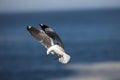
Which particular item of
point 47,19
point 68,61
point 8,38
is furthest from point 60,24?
point 8,38

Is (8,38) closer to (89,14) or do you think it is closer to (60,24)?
(60,24)

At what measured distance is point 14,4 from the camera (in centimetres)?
246

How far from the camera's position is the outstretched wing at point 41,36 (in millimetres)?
2346

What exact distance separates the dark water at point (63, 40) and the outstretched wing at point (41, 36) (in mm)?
39

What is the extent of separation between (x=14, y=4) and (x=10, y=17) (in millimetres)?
118

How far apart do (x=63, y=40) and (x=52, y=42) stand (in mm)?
97

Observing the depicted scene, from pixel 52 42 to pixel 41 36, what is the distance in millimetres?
106

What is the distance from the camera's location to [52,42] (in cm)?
234

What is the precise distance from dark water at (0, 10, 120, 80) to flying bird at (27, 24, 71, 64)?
0.12 feet

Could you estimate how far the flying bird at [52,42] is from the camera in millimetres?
2344

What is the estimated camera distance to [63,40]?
237 cm

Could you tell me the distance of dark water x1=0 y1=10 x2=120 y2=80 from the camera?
2.34 meters

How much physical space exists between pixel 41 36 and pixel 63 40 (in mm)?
187

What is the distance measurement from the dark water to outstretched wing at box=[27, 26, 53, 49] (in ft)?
0.13
